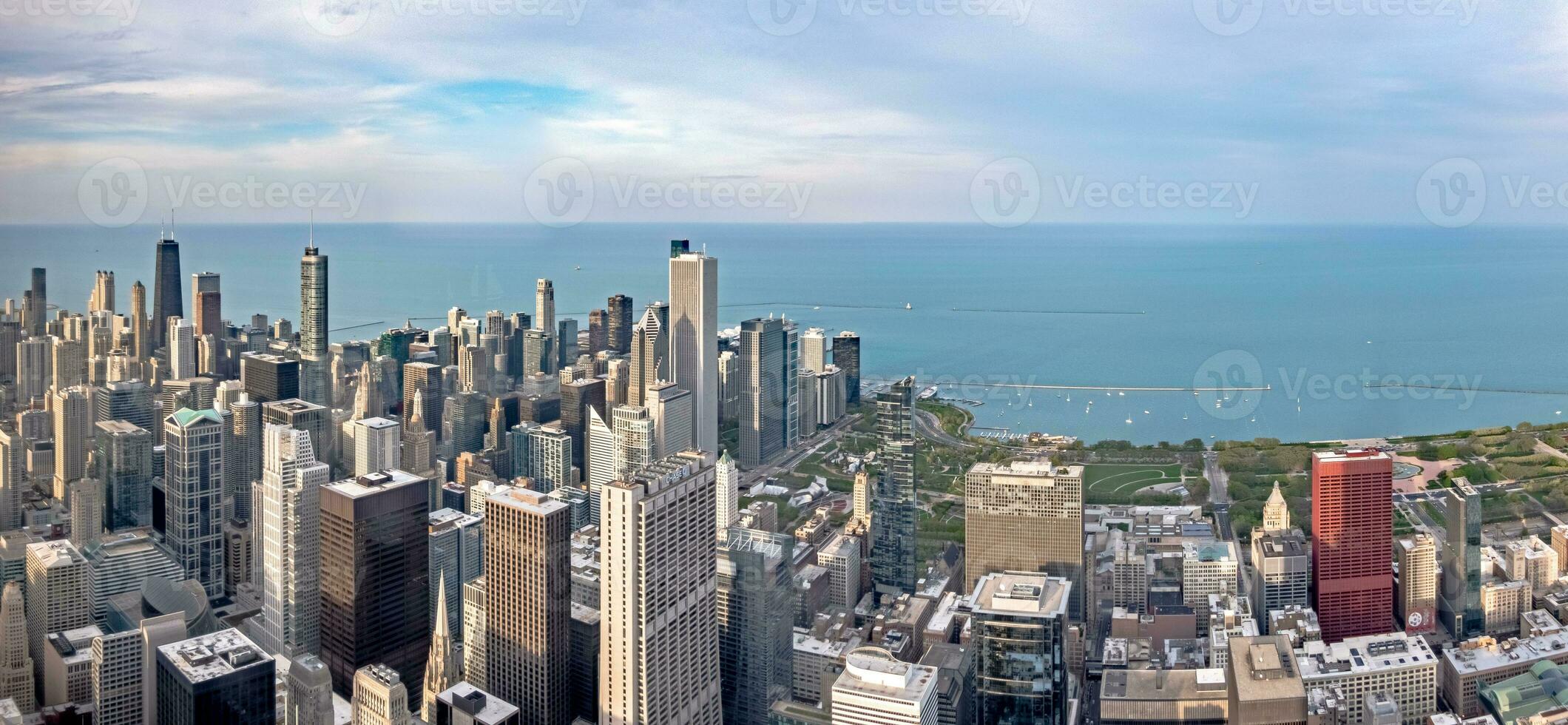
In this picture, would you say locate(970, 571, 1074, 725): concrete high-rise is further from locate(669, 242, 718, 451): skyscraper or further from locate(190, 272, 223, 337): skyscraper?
locate(190, 272, 223, 337): skyscraper

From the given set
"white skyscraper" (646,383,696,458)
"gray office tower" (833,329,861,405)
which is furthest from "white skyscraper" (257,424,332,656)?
"gray office tower" (833,329,861,405)

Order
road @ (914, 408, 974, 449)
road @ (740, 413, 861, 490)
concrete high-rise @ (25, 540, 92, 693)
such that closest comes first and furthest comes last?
concrete high-rise @ (25, 540, 92, 693)
road @ (740, 413, 861, 490)
road @ (914, 408, 974, 449)

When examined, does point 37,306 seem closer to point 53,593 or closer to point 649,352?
point 53,593

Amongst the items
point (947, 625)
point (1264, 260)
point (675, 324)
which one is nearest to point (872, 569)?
point (947, 625)

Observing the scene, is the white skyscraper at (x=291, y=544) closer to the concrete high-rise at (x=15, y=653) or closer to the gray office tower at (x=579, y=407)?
the concrete high-rise at (x=15, y=653)

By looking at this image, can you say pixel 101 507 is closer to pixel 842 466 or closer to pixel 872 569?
pixel 872 569

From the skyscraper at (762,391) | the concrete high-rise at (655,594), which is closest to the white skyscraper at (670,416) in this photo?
the skyscraper at (762,391)
